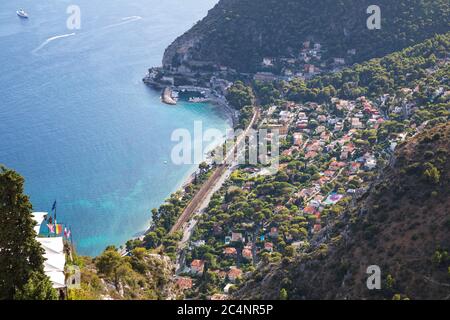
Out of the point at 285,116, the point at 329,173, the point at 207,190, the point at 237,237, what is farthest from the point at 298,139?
the point at 237,237

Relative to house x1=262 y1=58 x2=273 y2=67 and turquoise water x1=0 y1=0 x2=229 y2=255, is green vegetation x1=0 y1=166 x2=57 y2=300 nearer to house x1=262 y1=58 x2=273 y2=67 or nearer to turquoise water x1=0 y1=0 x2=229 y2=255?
turquoise water x1=0 y1=0 x2=229 y2=255

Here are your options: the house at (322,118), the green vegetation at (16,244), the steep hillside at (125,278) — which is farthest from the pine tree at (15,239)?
the house at (322,118)

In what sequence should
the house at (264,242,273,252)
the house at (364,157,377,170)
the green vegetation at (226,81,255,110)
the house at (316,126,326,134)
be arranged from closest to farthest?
the house at (264,242,273,252) < the house at (364,157,377,170) < the house at (316,126,326,134) < the green vegetation at (226,81,255,110)

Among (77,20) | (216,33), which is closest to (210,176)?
(216,33)

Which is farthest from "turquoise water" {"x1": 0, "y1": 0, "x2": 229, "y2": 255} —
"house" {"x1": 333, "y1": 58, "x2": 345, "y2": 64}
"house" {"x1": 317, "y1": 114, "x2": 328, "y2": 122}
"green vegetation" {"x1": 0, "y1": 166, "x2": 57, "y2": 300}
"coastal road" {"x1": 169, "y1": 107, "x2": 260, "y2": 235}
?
"green vegetation" {"x1": 0, "y1": 166, "x2": 57, "y2": 300}
